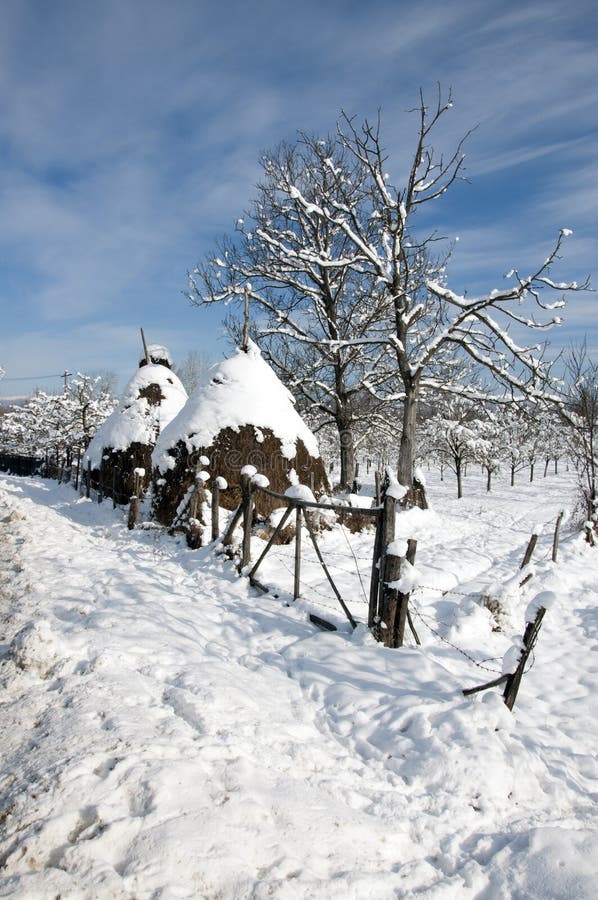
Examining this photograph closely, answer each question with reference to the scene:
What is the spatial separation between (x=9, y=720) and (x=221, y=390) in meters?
8.32

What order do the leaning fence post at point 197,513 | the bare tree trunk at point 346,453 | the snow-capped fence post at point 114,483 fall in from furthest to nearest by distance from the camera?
the bare tree trunk at point 346,453
the snow-capped fence post at point 114,483
the leaning fence post at point 197,513

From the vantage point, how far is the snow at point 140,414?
1391 cm

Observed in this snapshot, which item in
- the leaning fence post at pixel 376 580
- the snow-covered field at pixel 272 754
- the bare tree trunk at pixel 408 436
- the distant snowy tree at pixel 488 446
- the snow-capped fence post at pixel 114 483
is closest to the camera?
the snow-covered field at pixel 272 754

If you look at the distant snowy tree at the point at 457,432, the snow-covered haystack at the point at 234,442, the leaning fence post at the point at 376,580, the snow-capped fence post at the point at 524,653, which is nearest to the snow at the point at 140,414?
the snow-covered haystack at the point at 234,442

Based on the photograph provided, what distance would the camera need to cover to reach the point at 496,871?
2.45 m

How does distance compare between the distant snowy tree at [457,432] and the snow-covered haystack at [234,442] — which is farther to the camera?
the distant snowy tree at [457,432]

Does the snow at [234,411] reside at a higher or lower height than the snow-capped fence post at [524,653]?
higher

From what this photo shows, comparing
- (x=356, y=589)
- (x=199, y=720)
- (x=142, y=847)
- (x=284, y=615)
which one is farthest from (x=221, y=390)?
(x=142, y=847)

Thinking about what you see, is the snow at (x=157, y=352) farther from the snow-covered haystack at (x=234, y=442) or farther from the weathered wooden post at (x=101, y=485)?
the snow-covered haystack at (x=234, y=442)

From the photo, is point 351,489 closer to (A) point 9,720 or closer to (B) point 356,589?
(B) point 356,589

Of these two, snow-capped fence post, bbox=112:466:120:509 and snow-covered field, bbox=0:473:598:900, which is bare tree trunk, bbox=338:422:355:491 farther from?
snow-covered field, bbox=0:473:598:900

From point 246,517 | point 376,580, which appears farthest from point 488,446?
point 376,580

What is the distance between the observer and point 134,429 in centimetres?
1395

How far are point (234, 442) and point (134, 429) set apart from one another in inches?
196
